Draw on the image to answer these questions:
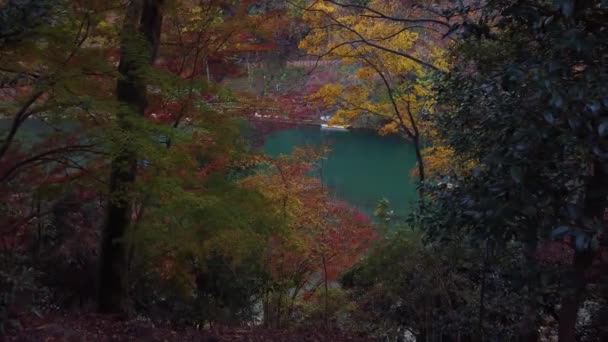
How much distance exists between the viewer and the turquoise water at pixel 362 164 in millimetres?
16406

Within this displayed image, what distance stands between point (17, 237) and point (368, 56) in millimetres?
6463

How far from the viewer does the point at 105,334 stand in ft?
12.6

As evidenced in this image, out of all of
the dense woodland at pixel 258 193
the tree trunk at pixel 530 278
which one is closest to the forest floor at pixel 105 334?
the dense woodland at pixel 258 193

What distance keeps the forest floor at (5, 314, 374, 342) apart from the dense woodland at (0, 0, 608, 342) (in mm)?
27

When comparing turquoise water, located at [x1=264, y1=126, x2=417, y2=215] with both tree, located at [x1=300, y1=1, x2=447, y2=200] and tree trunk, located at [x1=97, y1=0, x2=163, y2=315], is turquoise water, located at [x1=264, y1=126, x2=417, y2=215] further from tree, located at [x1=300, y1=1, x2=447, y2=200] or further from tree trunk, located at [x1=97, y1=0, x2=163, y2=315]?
tree trunk, located at [x1=97, y1=0, x2=163, y2=315]

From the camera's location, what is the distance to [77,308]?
6035 millimetres

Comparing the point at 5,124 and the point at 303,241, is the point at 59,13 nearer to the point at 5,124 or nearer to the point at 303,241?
the point at 5,124

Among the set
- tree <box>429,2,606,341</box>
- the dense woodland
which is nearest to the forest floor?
the dense woodland

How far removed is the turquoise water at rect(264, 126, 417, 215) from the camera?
16.4 metres

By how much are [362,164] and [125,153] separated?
18626 millimetres

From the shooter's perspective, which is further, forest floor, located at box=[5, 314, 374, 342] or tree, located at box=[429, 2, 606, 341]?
forest floor, located at box=[5, 314, 374, 342]

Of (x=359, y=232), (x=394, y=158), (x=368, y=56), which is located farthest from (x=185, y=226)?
(x=394, y=158)

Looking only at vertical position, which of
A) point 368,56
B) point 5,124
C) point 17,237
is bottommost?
point 17,237

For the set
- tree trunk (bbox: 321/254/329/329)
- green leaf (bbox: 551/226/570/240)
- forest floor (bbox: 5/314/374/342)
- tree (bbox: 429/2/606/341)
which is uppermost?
tree (bbox: 429/2/606/341)
